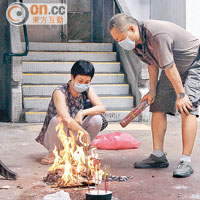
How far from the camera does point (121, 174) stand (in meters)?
4.57

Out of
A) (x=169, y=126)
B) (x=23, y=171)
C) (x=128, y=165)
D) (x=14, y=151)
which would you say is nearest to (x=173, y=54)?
(x=128, y=165)

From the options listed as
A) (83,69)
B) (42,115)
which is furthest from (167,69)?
(42,115)

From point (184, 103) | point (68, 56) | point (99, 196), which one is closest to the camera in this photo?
point (99, 196)

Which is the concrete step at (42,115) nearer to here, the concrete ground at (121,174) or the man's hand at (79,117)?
the concrete ground at (121,174)

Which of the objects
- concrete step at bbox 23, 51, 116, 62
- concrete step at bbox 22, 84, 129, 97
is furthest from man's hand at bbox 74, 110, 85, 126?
concrete step at bbox 23, 51, 116, 62

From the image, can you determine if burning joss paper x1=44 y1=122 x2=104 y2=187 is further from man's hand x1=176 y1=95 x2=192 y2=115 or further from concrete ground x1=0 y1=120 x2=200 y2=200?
man's hand x1=176 y1=95 x2=192 y2=115

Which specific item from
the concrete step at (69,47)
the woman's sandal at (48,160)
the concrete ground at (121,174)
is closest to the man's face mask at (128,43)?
the concrete ground at (121,174)

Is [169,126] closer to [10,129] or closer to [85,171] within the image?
[10,129]

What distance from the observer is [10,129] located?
806 cm

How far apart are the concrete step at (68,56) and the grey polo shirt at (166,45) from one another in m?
6.09

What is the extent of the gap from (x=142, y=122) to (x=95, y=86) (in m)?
1.45

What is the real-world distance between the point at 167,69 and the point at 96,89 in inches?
222

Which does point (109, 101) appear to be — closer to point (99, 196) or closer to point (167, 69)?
point (167, 69)

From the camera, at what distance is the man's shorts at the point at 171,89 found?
4.56 metres
